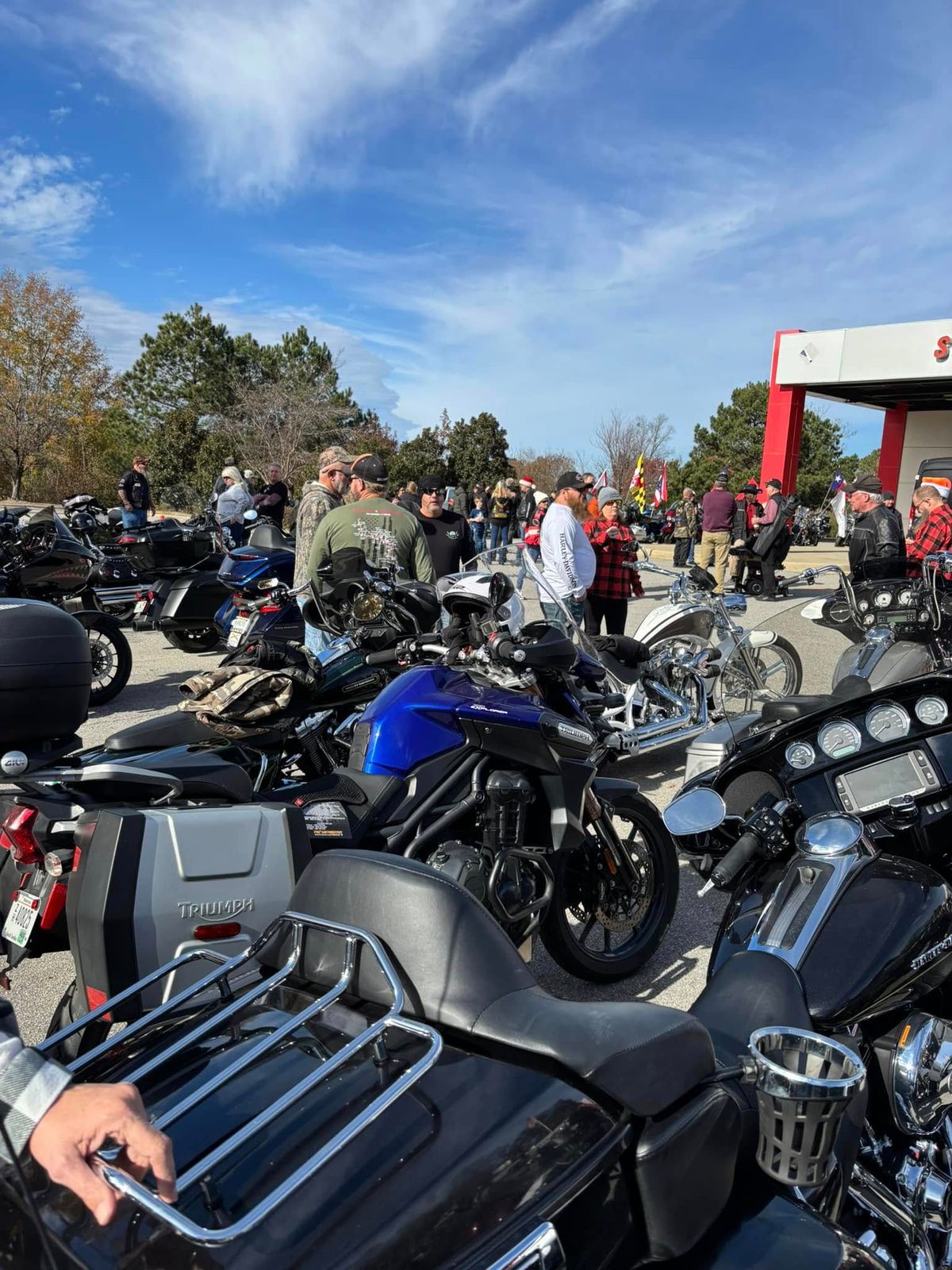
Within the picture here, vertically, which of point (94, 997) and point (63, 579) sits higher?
point (63, 579)

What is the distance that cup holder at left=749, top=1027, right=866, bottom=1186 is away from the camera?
1.07 m

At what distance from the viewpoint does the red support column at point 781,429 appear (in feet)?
76.5

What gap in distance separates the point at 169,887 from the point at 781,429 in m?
23.6

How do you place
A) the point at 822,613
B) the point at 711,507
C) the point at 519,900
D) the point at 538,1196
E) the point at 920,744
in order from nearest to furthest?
the point at 538,1196
the point at 920,744
the point at 519,900
the point at 822,613
the point at 711,507

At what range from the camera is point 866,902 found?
1.83 metres

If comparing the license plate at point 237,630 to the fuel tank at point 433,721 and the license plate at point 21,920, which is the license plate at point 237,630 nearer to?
the fuel tank at point 433,721

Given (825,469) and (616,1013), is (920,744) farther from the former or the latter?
(825,469)

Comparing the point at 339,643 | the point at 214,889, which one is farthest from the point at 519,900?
the point at 339,643

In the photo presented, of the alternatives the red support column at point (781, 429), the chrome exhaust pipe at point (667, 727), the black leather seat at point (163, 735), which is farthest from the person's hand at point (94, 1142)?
the red support column at point (781, 429)

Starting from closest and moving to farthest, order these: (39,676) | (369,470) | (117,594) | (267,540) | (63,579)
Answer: (39,676) < (369,470) < (63,579) < (267,540) < (117,594)

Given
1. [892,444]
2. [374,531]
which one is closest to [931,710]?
[374,531]

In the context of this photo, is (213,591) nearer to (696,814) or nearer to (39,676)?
(39,676)

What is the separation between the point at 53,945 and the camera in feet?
7.39

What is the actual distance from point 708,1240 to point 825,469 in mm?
40210
